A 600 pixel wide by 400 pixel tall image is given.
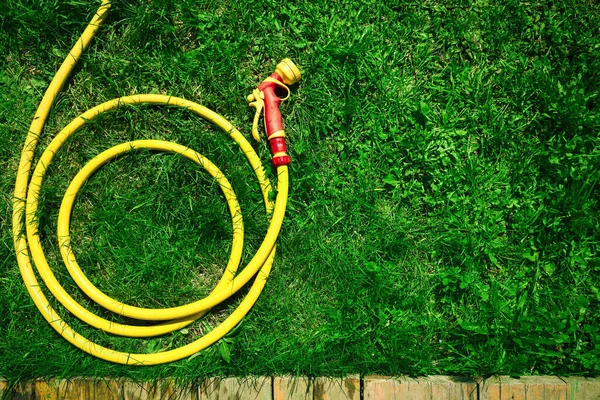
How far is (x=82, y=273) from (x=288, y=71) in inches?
66.8

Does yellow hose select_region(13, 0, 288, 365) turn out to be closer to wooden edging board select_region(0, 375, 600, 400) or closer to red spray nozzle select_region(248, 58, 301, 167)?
red spray nozzle select_region(248, 58, 301, 167)

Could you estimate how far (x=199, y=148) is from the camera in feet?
9.86

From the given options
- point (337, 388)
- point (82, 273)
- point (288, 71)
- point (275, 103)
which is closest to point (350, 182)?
point (275, 103)

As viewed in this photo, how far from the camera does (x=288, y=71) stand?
2.84 metres

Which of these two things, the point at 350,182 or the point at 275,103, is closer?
the point at 275,103

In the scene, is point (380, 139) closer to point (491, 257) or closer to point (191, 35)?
point (491, 257)

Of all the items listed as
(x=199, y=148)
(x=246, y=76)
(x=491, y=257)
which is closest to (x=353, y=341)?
(x=491, y=257)

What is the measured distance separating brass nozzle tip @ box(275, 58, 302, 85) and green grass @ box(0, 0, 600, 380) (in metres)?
0.17

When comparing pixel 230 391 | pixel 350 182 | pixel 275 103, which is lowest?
pixel 230 391

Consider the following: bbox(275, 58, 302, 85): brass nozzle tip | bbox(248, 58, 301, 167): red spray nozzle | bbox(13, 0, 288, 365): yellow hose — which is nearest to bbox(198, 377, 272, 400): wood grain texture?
bbox(13, 0, 288, 365): yellow hose

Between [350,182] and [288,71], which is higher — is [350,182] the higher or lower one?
the lower one

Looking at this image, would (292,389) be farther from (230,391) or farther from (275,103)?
(275,103)

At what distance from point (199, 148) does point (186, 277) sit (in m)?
0.81

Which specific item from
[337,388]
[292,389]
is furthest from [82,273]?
[337,388]
